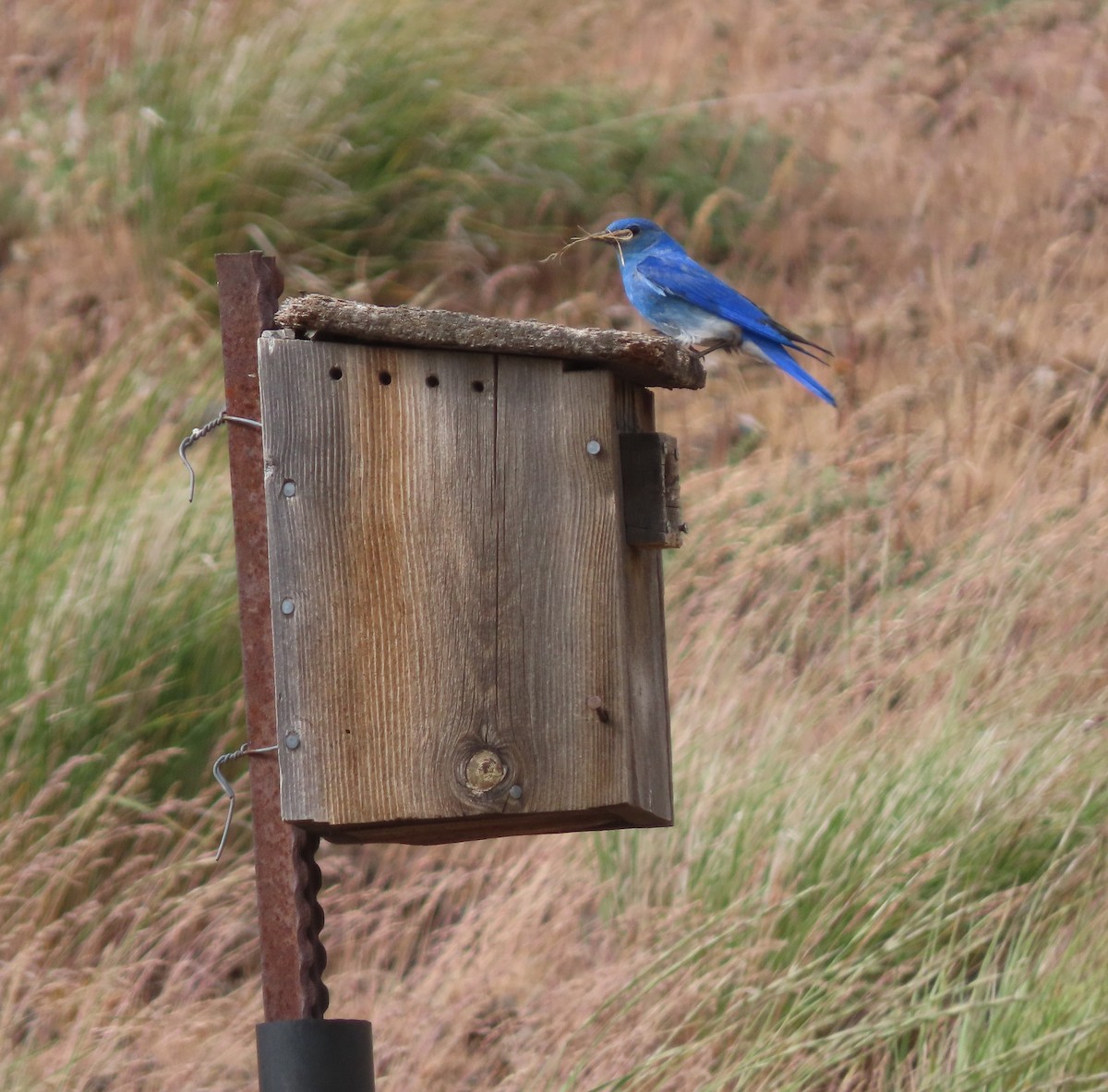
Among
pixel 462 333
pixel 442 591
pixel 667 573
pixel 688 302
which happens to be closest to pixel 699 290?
pixel 688 302

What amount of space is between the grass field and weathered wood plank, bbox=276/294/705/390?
4.81 ft

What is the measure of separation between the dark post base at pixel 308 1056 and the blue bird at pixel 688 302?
86.7 inches

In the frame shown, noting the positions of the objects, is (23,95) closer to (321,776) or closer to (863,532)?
(863,532)

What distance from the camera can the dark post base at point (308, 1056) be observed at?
7.29 ft

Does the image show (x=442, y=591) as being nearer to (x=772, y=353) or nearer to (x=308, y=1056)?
(x=308, y=1056)

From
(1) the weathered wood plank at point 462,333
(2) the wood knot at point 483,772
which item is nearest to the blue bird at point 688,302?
(1) the weathered wood plank at point 462,333

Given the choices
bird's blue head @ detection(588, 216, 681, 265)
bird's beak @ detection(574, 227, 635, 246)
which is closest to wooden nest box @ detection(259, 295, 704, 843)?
bird's beak @ detection(574, 227, 635, 246)

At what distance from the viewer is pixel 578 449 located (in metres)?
2.34

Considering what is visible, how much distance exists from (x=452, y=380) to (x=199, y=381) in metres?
3.37

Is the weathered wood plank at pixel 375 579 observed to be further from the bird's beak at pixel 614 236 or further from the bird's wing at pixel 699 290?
the bird's wing at pixel 699 290

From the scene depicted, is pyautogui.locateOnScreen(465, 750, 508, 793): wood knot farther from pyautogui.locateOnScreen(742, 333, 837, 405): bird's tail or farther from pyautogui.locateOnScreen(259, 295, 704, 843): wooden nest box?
pyautogui.locateOnScreen(742, 333, 837, 405): bird's tail

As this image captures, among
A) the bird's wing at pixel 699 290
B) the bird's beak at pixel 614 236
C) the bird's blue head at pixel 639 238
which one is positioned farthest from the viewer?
the bird's blue head at pixel 639 238

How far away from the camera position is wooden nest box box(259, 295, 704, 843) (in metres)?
2.25

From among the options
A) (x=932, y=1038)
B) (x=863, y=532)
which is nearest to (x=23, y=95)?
(x=863, y=532)
